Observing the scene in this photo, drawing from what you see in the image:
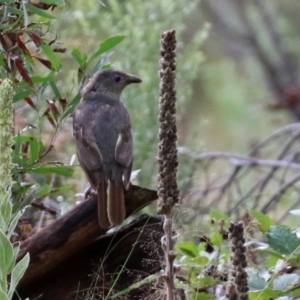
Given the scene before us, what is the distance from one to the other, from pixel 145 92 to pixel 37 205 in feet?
6.72

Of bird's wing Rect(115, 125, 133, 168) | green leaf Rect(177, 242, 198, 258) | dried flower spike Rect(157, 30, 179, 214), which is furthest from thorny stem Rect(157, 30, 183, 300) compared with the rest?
bird's wing Rect(115, 125, 133, 168)

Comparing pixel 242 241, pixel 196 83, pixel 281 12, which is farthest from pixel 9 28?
pixel 196 83

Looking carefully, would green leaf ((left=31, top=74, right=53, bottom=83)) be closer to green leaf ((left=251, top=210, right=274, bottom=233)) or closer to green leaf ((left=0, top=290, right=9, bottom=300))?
green leaf ((left=251, top=210, right=274, bottom=233))

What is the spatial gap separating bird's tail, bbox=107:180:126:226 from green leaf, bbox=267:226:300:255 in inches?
23.2

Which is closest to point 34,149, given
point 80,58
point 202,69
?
point 80,58

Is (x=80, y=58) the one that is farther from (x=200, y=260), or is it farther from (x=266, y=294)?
(x=266, y=294)

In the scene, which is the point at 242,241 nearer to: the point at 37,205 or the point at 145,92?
the point at 37,205

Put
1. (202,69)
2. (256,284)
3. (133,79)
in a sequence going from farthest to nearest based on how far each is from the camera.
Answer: (202,69), (133,79), (256,284)

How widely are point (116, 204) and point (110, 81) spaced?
1562 millimetres

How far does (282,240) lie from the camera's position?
6.73 feet

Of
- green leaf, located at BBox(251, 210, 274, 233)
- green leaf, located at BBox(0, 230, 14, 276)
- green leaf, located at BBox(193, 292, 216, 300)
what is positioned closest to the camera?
green leaf, located at BBox(0, 230, 14, 276)

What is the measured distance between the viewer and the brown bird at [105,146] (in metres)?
2.80

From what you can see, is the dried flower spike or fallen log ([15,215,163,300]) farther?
fallen log ([15,215,163,300])

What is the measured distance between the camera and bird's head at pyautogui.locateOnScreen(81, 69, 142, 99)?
4.11 meters
